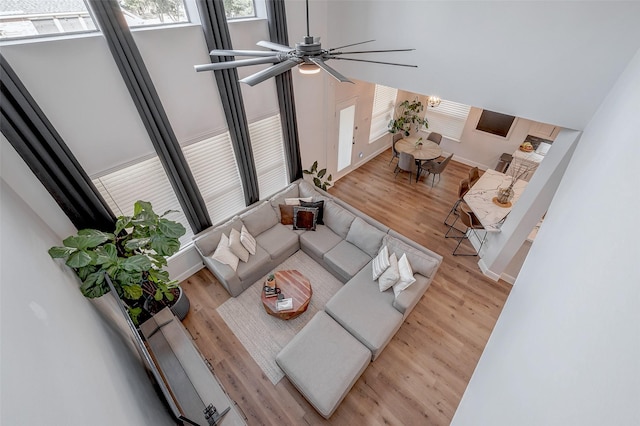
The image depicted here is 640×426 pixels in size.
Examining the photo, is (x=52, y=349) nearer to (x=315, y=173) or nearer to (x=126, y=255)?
(x=126, y=255)

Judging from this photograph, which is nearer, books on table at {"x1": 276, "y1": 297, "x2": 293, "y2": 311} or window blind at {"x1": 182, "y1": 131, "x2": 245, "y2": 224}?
books on table at {"x1": 276, "y1": 297, "x2": 293, "y2": 311}

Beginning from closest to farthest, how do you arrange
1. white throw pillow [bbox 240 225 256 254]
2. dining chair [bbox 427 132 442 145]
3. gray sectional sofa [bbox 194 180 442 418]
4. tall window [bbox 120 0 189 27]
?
tall window [bbox 120 0 189 27] → gray sectional sofa [bbox 194 180 442 418] → white throw pillow [bbox 240 225 256 254] → dining chair [bbox 427 132 442 145]

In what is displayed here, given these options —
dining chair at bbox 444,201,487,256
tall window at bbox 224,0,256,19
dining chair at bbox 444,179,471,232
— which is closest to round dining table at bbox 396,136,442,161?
dining chair at bbox 444,179,471,232

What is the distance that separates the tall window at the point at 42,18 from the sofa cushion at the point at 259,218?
10.0ft

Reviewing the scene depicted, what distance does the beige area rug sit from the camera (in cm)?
366

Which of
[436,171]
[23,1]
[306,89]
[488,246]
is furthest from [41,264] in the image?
[436,171]

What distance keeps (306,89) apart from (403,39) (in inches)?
74.3

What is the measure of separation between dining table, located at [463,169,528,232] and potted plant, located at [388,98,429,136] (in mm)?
3076

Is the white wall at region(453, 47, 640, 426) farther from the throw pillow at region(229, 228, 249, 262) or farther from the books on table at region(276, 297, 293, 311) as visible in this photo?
the throw pillow at region(229, 228, 249, 262)

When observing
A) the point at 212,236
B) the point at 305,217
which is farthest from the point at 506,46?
the point at 212,236

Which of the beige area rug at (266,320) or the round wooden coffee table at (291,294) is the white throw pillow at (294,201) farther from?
the round wooden coffee table at (291,294)

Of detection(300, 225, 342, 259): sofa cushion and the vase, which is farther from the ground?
the vase

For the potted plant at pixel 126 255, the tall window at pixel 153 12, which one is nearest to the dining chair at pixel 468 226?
the potted plant at pixel 126 255

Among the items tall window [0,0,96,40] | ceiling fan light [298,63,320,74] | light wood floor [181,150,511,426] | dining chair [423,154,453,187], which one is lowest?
light wood floor [181,150,511,426]
